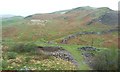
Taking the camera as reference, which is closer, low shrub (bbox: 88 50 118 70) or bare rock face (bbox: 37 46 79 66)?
low shrub (bbox: 88 50 118 70)

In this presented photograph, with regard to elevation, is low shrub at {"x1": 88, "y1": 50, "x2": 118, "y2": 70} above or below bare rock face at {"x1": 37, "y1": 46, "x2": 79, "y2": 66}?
above

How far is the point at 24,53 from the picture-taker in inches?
1606

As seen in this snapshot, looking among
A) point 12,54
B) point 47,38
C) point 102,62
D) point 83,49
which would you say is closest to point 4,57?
point 12,54

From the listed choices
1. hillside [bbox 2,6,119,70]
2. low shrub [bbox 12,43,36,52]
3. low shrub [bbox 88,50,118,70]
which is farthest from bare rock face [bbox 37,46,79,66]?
low shrub [bbox 88,50,118,70]

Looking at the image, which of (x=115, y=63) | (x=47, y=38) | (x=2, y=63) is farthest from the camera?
(x=47, y=38)

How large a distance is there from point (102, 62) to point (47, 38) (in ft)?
89.3

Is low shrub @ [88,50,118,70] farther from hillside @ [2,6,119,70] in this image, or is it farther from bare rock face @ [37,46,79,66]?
bare rock face @ [37,46,79,66]

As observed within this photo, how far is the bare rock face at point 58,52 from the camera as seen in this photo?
37188 millimetres

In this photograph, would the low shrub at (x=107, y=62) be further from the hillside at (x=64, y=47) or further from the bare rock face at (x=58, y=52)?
the bare rock face at (x=58, y=52)

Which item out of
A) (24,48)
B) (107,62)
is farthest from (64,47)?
(107,62)

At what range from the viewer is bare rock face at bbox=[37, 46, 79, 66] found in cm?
3719

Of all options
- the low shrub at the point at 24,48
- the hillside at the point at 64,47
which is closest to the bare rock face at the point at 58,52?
the hillside at the point at 64,47

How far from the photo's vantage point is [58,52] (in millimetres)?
40125

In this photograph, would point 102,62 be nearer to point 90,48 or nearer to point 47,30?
point 90,48
